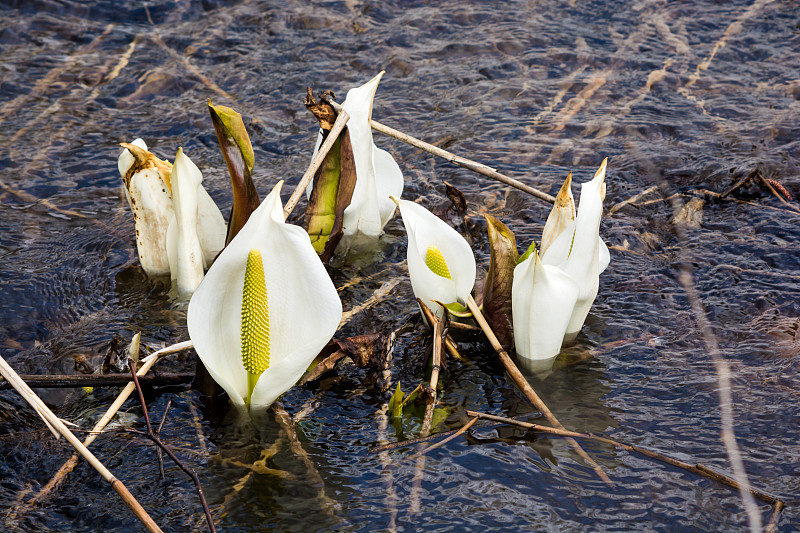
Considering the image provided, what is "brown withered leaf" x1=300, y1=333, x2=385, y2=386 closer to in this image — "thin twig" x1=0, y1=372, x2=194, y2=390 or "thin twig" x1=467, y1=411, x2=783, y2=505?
"thin twig" x1=467, y1=411, x2=783, y2=505

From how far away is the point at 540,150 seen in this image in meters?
2.97

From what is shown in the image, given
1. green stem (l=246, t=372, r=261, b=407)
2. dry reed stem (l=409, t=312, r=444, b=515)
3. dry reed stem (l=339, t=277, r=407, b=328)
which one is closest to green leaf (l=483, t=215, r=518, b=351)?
dry reed stem (l=409, t=312, r=444, b=515)

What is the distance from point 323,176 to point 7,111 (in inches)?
73.8

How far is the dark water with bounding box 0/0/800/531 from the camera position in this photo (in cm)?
148

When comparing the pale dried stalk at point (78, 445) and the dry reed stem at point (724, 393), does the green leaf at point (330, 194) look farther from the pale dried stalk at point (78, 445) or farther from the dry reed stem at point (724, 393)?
the dry reed stem at point (724, 393)

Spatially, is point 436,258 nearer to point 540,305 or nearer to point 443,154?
point 540,305

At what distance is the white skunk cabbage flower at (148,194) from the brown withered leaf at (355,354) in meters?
0.61

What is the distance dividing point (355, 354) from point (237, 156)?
1.70ft

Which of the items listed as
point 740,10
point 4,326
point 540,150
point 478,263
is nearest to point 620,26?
point 740,10

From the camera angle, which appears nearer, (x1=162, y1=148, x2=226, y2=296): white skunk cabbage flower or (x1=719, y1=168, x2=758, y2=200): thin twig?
(x1=162, y1=148, x2=226, y2=296): white skunk cabbage flower

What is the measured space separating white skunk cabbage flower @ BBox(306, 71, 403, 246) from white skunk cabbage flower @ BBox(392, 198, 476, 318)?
1.17 ft

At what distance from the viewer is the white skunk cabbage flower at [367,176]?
2.00 m

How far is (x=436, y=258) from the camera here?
1736 millimetres

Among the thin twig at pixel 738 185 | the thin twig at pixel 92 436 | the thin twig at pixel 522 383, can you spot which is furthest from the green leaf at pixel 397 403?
the thin twig at pixel 738 185
